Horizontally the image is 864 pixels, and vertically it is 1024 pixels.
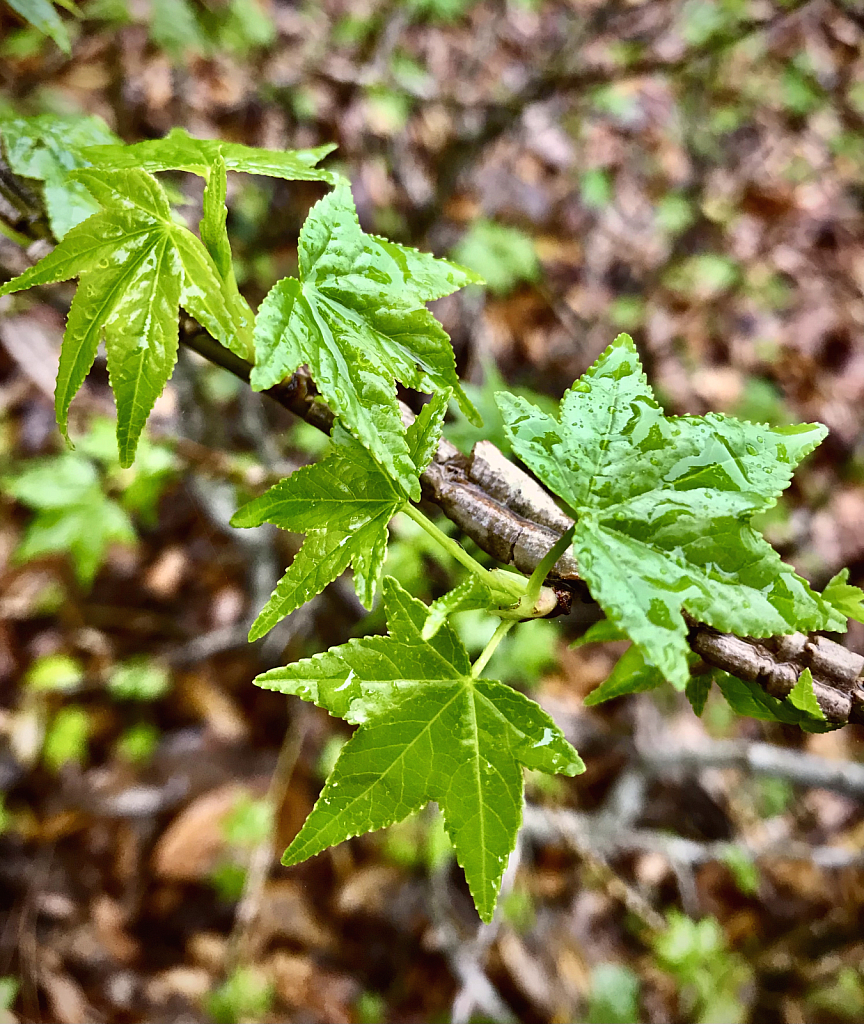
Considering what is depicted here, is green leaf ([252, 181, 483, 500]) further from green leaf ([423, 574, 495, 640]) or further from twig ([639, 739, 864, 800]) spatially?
twig ([639, 739, 864, 800])

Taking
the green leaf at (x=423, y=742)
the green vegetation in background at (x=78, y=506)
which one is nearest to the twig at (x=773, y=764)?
the green leaf at (x=423, y=742)

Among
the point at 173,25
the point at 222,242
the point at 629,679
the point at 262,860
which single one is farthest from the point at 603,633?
the point at 173,25

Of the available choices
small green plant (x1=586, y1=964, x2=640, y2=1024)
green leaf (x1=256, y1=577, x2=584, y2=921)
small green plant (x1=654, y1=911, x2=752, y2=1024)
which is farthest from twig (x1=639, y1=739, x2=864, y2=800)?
green leaf (x1=256, y1=577, x2=584, y2=921)

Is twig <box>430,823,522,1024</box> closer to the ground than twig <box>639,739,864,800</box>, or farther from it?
closer to the ground

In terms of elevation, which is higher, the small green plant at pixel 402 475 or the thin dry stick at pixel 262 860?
the small green plant at pixel 402 475

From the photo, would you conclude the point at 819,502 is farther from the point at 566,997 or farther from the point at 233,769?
the point at 233,769

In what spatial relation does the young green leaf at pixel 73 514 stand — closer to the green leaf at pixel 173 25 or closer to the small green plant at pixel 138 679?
the small green plant at pixel 138 679
